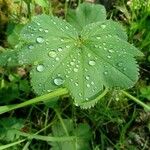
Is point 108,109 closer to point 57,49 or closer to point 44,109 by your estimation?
point 44,109

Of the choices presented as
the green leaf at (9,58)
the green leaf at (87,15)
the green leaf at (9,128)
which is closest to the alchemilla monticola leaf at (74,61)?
the green leaf at (9,58)

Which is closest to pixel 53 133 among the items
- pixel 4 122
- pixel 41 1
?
pixel 4 122

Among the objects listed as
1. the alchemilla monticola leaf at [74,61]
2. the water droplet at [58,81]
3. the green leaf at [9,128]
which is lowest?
the green leaf at [9,128]

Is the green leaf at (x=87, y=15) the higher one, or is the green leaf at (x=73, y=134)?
the green leaf at (x=87, y=15)

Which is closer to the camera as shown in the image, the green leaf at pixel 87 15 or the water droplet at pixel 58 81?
the water droplet at pixel 58 81

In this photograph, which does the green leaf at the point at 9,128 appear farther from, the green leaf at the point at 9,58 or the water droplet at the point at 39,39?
the water droplet at the point at 39,39

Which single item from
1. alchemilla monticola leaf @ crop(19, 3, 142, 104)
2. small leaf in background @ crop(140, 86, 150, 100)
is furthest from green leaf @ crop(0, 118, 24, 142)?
small leaf in background @ crop(140, 86, 150, 100)
